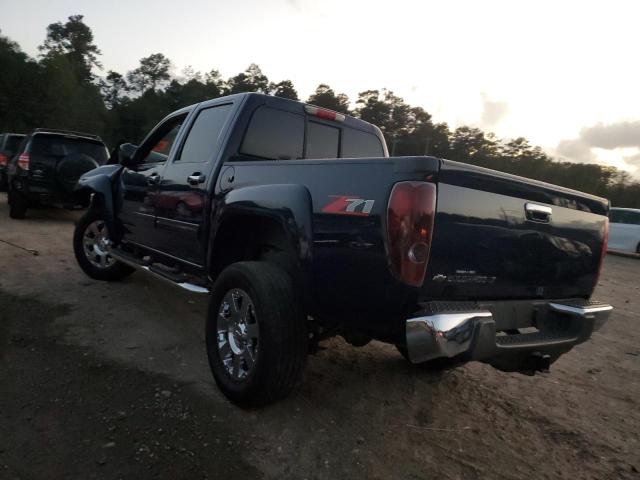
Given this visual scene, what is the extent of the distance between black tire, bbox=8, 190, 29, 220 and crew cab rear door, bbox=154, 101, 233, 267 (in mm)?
6888

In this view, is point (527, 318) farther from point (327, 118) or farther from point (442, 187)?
point (327, 118)

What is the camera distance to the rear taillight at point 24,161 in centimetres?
918

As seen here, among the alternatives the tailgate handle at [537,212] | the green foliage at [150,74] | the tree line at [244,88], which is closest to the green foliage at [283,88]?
the tree line at [244,88]

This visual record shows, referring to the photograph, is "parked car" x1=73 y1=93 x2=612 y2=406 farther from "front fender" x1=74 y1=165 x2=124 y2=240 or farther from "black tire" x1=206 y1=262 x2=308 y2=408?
"front fender" x1=74 y1=165 x2=124 y2=240

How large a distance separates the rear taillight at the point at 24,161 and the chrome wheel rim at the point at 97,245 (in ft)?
15.5

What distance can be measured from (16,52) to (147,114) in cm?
2379

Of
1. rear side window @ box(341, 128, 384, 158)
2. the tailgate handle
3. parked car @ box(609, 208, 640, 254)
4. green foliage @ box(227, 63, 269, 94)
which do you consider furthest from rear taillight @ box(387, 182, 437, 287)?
green foliage @ box(227, 63, 269, 94)

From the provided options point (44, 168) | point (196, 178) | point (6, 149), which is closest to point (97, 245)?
point (196, 178)

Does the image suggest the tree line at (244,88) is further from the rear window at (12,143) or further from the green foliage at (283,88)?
the rear window at (12,143)

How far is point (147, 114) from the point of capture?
229 feet

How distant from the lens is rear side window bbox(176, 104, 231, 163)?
3797mm

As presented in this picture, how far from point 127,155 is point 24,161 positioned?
573 centimetres

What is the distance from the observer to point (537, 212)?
8.64 ft

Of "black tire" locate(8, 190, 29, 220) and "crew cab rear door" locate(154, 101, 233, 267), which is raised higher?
"crew cab rear door" locate(154, 101, 233, 267)
